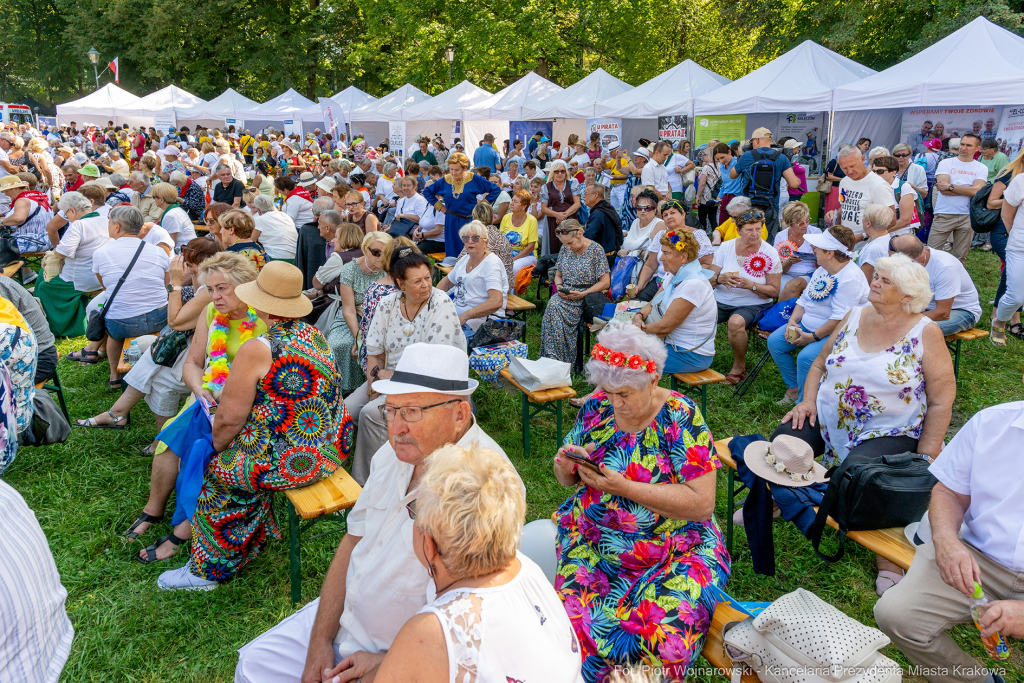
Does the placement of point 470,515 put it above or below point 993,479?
above

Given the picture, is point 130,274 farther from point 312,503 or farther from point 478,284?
point 312,503

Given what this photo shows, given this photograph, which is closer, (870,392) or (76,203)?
(870,392)

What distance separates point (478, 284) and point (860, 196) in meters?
4.27

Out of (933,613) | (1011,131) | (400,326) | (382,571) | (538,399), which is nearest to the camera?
(382,571)

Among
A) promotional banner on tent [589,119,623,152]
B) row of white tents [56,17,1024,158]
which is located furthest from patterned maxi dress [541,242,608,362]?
promotional banner on tent [589,119,623,152]

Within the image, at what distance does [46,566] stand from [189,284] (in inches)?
145

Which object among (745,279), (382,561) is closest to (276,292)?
(382,561)

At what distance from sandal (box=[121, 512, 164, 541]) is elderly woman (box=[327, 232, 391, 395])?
1.62 m

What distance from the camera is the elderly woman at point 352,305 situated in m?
5.09

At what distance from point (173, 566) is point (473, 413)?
1.88m

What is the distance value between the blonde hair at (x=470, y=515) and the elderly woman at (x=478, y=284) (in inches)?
140

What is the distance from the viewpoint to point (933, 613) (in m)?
2.44

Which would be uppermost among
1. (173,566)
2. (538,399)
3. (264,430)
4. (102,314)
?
(102,314)

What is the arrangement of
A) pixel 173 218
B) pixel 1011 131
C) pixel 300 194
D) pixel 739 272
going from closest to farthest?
1. pixel 739 272
2. pixel 173 218
3. pixel 300 194
4. pixel 1011 131
